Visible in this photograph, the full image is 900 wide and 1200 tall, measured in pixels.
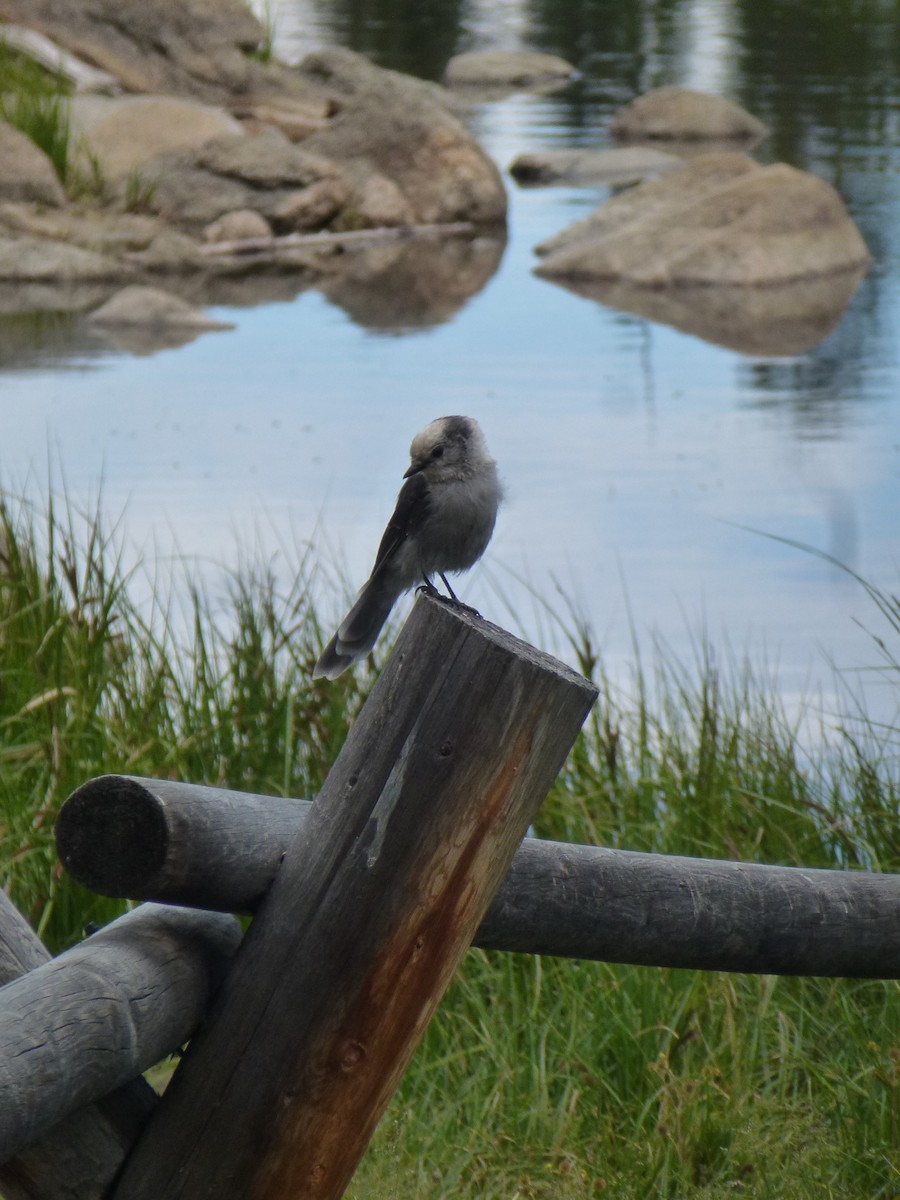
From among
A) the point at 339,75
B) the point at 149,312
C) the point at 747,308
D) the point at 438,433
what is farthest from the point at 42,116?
the point at 438,433

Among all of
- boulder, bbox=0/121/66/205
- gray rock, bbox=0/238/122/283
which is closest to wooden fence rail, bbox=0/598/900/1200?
gray rock, bbox=0/238/122/283

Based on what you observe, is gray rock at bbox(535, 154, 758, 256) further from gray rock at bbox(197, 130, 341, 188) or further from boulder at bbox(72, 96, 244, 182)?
boulder at bbox(72, 96, 244, 182)

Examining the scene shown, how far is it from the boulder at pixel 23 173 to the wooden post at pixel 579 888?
10.7 metres

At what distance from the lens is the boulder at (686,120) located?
16.8m

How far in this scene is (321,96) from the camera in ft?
51.1

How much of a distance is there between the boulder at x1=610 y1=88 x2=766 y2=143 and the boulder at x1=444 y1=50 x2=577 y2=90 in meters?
4.45

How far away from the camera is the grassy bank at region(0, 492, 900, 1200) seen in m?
2.57

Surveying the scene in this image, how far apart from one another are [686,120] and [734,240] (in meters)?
6.79

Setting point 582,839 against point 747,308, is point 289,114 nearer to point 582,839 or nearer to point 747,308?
point 747,308

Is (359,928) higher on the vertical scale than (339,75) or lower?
lower

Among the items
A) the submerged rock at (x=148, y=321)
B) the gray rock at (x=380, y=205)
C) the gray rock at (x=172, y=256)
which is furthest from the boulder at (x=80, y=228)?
the gray rock at (x=380, y=205)

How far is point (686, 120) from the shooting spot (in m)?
16.9

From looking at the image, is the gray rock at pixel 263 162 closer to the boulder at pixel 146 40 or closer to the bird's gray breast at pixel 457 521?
the boulder at pixel 146 40

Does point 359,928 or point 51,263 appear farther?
point 51,263
